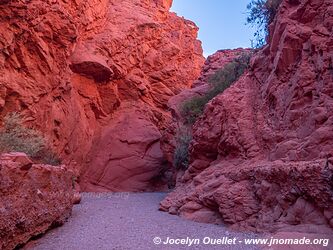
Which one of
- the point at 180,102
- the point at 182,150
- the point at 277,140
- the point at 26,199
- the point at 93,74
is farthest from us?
the point at 93,74

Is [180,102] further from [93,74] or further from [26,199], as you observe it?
Result: [26,199]

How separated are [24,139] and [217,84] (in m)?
8.96

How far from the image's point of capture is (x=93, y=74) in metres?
19.2

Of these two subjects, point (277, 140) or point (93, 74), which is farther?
point (93, 74)

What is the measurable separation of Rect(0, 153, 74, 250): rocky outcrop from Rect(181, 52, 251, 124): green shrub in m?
9.80

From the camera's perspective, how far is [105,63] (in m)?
19.1

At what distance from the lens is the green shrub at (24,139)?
31.1 feet

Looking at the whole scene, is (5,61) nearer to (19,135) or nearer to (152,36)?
(19,135)

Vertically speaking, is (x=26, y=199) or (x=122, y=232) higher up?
(x=26, y=199)

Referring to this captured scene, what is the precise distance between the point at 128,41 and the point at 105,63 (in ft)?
11.2

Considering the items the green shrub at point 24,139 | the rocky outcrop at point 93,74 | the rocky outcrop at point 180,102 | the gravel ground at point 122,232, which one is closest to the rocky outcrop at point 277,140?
the gravel ground at point 122,232

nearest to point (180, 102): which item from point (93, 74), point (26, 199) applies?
point (93, 74)

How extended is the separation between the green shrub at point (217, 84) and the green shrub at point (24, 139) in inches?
280

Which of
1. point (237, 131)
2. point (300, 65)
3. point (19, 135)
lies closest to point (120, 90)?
point (19, 135)
